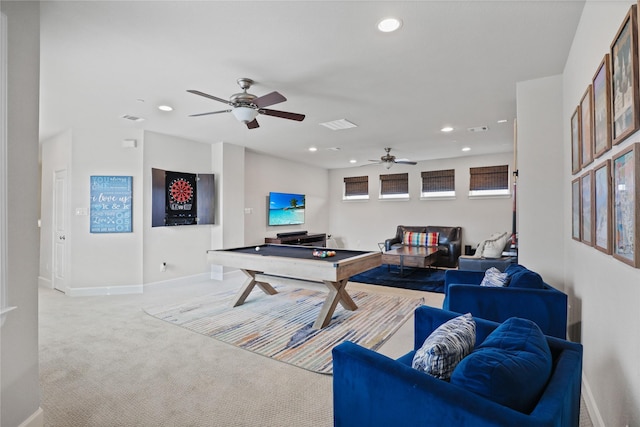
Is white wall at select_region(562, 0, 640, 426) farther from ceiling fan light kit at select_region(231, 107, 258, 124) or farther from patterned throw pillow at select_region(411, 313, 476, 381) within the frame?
ceiling fan light kit at select_region(231, 107, 258, 124)

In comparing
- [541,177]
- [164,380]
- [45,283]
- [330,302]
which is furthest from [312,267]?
[45,283]

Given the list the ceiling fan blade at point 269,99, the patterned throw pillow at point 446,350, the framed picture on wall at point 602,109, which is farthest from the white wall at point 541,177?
the ceiling fan blade at point 269,99

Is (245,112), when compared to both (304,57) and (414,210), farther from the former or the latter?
(414,210)

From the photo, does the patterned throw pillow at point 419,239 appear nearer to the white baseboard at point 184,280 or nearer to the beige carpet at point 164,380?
the beige carpet at point 164,380

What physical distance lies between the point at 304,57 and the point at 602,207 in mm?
2340

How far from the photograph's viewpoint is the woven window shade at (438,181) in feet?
25.2

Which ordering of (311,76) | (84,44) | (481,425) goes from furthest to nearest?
(311,76) < (84,44) < (481,425)

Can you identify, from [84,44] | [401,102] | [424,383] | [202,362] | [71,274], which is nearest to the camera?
[424,383]

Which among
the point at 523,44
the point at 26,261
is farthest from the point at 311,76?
the point at 26,261

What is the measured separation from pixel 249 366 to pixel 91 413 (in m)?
1.05

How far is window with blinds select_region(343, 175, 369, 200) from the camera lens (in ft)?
29.4

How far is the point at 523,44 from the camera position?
249 centimetres

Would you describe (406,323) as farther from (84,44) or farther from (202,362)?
(84,44)

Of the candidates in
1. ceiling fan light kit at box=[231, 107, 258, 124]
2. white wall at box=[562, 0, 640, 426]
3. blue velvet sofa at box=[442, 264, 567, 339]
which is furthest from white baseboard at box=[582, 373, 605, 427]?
ceiling fan light kit at box=[231, 107, 258, 124]
